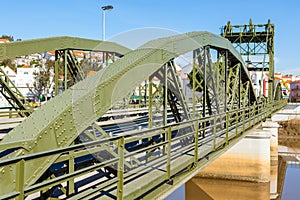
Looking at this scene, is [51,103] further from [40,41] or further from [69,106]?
[40,41]

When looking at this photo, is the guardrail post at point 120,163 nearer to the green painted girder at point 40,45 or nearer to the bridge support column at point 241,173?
the green painted girder at point 40,45

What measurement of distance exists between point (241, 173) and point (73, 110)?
15.3 meters

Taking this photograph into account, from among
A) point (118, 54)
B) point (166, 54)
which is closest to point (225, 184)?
point (118, 54)

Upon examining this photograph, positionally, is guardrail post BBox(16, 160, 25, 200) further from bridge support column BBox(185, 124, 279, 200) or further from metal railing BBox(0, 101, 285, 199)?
bridge support column BBox(185, 124, 279, 200)

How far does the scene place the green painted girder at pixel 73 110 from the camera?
13.1 ft

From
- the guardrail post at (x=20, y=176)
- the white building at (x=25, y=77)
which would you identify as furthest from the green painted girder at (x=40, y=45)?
the white building at (x=25, y=77)

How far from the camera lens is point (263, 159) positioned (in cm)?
1805

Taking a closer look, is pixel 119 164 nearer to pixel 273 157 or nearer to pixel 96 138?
pixel 96 138

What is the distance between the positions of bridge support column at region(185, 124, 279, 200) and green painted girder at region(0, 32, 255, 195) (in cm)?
1260

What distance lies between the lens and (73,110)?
454 cm

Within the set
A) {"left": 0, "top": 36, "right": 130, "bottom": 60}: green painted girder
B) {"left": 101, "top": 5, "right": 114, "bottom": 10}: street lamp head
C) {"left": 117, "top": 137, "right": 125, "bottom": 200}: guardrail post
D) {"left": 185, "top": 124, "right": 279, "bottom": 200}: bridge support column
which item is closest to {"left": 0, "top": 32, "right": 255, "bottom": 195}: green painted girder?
{"left": 117, "top": 137, "right": 125, "bottom": 200}: guardrail post

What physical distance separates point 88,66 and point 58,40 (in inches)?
160

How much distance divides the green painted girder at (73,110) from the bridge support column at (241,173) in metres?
12.6

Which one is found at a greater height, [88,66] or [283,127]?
[88,66]
